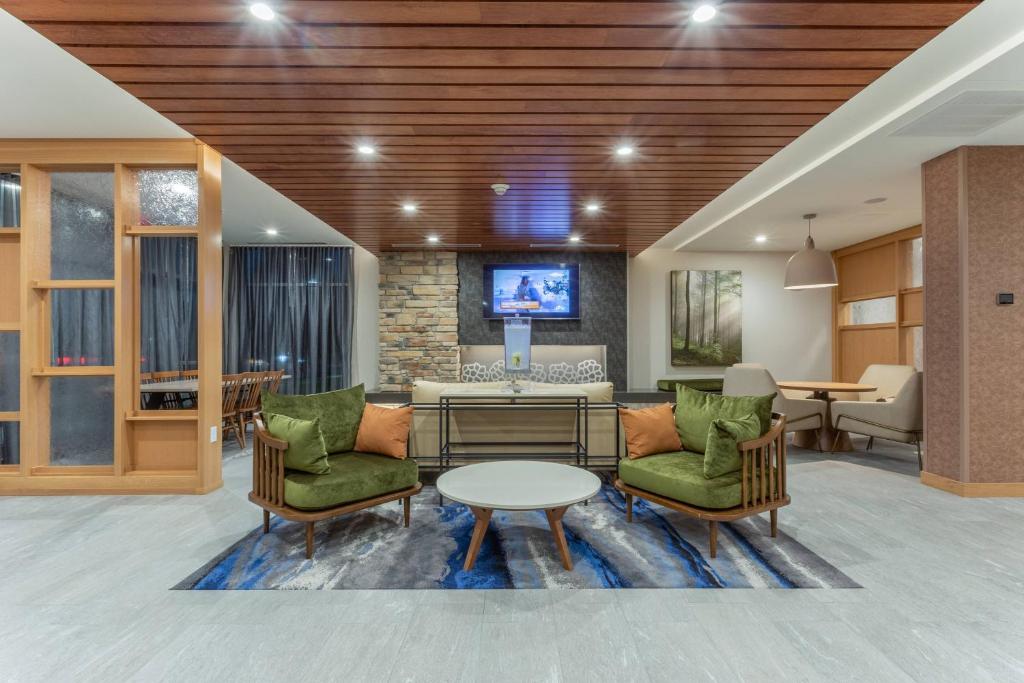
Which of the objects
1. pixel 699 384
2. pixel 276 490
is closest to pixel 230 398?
pixel 276 490

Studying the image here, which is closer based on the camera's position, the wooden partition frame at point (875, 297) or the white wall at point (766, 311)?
the wooden partition frame at point (875, 297)

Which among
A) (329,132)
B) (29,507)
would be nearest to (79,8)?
(329,132)

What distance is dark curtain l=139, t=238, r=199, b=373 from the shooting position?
3.65m

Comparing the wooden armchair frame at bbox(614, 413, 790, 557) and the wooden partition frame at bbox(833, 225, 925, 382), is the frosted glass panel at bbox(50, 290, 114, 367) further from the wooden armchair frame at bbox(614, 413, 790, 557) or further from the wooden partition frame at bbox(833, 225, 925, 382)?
the wooden partition frame at bbox(833, 225, 925, 382)

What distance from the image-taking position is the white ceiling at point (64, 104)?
243cm

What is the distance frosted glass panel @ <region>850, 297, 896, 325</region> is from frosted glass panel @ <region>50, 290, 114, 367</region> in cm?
815

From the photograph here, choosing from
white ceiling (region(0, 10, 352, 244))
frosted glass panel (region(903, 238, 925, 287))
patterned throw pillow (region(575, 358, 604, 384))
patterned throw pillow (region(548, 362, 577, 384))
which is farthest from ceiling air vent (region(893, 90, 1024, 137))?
white ceiling (region(0, 10, 352, 244))

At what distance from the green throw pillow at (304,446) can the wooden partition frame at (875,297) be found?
6.18m

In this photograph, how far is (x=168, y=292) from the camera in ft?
12.2

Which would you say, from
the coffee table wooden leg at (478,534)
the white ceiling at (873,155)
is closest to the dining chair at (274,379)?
the coffee table wooden leg at (478,534)

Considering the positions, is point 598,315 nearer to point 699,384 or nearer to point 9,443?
point 699,384

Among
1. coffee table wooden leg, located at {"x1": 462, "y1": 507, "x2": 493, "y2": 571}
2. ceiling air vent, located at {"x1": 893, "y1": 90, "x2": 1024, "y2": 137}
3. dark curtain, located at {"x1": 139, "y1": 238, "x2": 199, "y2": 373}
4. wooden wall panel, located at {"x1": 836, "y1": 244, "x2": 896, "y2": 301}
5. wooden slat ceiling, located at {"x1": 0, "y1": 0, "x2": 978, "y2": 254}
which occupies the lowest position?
coffee table wooden leg, located at {"x1": 462, "y1": 507, "x2": 493, "y2": 571}

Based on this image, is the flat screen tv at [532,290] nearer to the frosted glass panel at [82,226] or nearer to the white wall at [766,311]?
the white wall at [766,311]

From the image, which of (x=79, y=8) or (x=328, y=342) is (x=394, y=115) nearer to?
(x=79, y=8)
